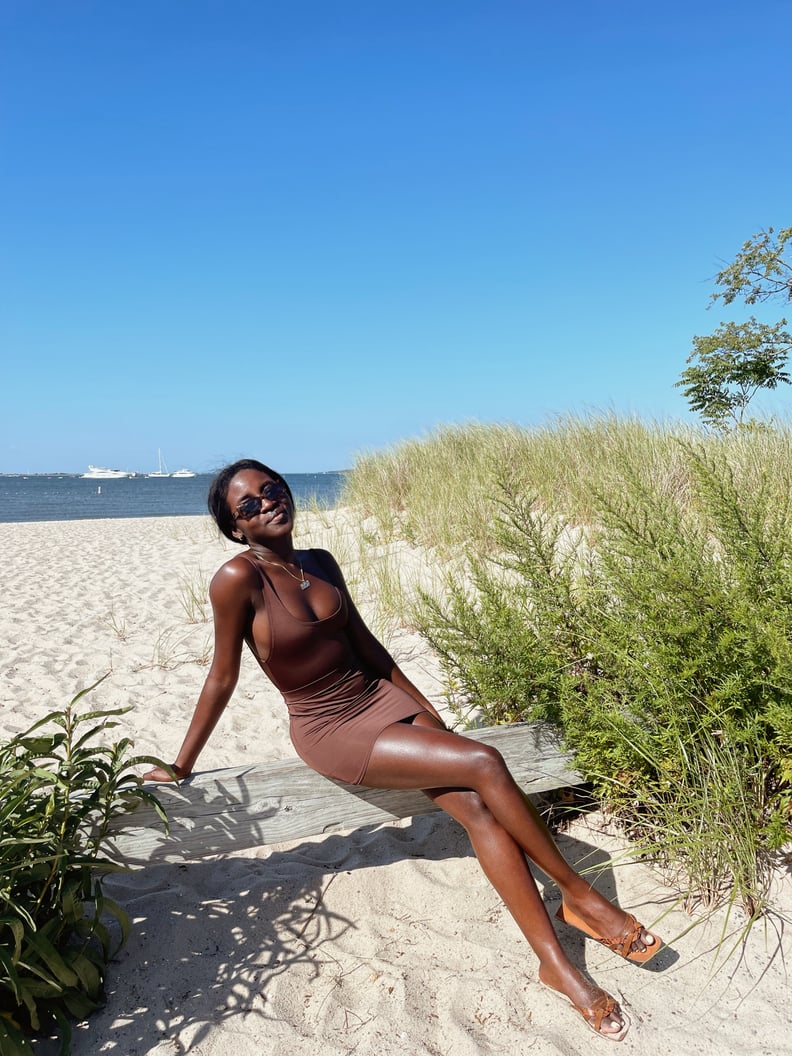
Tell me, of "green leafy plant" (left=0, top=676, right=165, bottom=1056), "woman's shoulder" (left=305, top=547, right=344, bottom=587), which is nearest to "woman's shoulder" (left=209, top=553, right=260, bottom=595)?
"woman's shoulder" (left=305, top=547, right=344, bottom=587)

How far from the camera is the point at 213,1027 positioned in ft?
6.98

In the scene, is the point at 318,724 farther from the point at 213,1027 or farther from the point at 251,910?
the point at 213,1027

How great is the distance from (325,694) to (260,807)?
456mm

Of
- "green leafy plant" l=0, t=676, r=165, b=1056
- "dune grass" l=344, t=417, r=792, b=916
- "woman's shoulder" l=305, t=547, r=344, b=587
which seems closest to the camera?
"green leafy plant" l=0, t=676, r=165, b=1056

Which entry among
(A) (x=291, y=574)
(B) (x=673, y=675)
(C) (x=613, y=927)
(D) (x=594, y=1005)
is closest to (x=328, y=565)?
(A) (x=291, y=574)

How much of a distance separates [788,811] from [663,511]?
1.22 metres

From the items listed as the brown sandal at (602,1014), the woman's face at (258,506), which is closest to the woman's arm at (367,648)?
the woman's face at (258,506)

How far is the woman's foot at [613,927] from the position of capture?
2.21 meters

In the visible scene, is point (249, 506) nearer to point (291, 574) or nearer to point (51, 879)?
point (291, 574)

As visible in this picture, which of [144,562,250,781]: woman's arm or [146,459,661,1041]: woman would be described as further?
[144,562,250,781]: woman's arm

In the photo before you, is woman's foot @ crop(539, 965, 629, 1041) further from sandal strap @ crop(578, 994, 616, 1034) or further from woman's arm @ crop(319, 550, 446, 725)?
woman's arm @ crop(319, 550, 446, 725)

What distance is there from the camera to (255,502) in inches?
104

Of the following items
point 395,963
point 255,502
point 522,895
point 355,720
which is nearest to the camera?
point 522,895

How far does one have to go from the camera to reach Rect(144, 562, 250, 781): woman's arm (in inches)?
95.1
